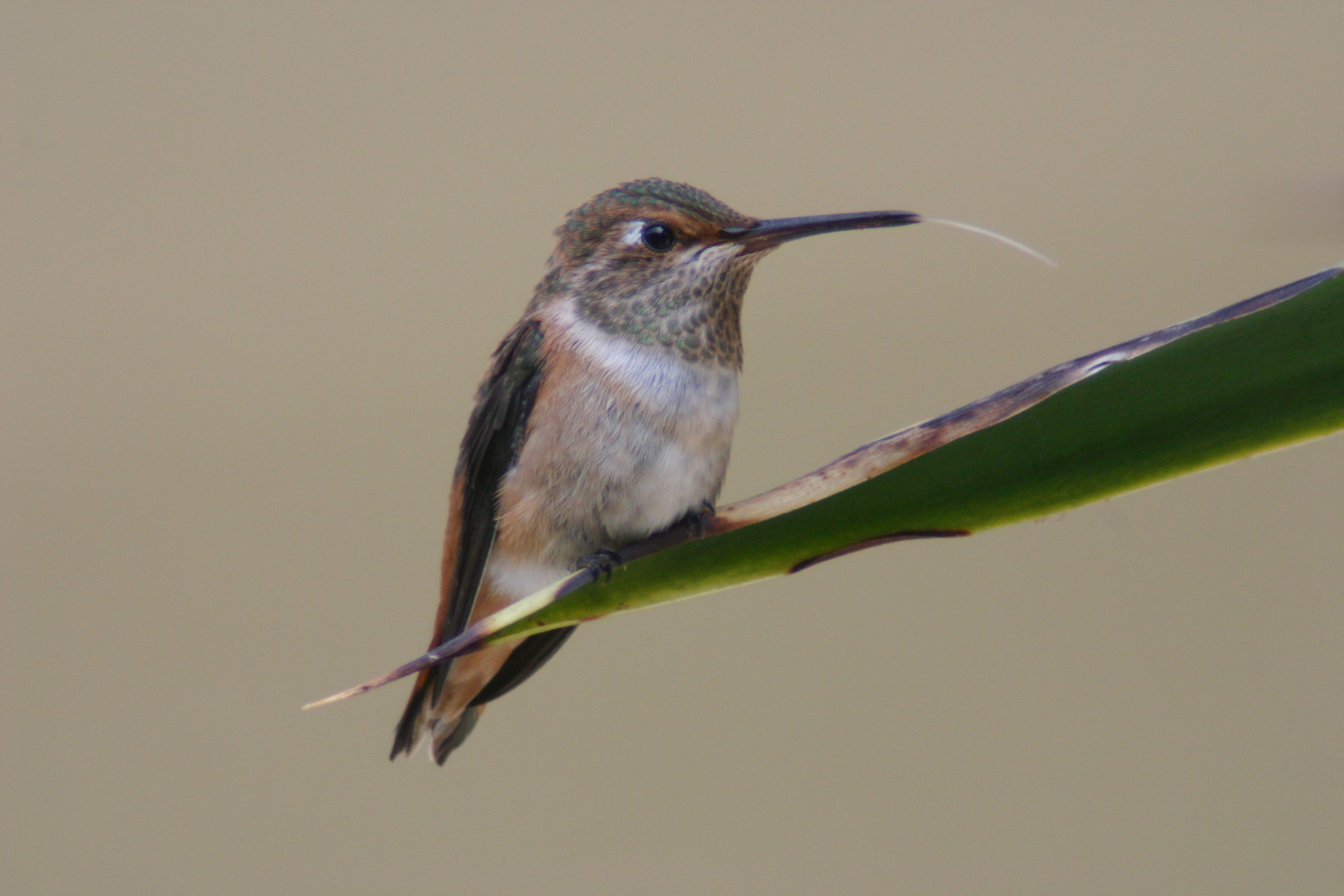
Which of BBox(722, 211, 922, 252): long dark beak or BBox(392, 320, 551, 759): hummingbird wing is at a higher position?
BBox(722, 211, 922, 252): long dark beak

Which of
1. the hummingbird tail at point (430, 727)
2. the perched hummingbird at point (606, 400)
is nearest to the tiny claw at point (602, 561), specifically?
the perched hummingbird at point (606, 400)

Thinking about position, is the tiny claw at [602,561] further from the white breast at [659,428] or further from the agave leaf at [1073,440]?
the agave leaf at [1073,440]

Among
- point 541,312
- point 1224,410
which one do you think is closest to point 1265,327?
point 1224,410

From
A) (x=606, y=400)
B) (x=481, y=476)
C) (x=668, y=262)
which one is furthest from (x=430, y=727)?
(x=668, y=262)

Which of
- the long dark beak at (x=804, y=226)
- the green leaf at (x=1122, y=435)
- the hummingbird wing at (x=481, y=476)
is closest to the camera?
the green leaf at (x=1122, y=435)

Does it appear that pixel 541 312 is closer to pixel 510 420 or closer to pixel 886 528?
pixel 510 420

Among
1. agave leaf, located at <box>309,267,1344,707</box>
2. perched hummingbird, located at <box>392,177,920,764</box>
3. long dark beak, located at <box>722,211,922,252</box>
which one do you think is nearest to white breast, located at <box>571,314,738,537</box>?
perched hummingbird, located at <box>392,177,920,764</box>

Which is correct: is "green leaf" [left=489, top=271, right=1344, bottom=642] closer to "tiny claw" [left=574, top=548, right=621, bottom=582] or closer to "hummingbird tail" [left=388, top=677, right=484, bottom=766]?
"tiny claw" [left=574, top=548, right=621, bottom=582]
